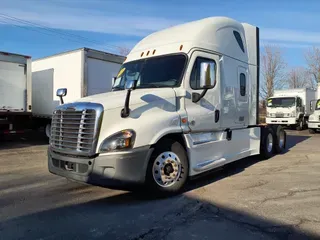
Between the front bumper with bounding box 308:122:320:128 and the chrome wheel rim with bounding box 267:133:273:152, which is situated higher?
the front bumper with bounding box 308:122:320:128

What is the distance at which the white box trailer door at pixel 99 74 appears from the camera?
37.2ft

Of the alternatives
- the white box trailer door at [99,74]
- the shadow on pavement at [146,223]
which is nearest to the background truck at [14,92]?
the white box trailer door at [99,74]

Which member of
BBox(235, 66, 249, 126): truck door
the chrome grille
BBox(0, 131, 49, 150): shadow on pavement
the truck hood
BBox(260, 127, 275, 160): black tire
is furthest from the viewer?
BBox(0, 131, 49, 150): shadow on pavement

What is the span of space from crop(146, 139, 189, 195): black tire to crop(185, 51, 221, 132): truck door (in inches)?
21.7

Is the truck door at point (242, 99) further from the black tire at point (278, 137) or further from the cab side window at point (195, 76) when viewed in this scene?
the black tire at point (278, 137)

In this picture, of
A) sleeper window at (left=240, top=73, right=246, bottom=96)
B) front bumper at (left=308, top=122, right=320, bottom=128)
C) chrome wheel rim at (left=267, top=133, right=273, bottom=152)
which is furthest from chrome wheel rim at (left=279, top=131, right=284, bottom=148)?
front bumper at (left=308, top=122, right=320, bottom=128)

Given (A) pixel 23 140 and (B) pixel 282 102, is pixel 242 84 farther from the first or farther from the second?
(B) pixel 282 102

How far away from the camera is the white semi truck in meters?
4.87

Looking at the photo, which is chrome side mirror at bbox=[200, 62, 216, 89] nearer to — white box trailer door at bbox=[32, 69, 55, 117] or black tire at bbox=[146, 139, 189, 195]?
black tire at bbox=[146, 139, 189, 195]

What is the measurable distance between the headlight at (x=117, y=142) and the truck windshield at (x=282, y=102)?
20.5 metres

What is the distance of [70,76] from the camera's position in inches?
455

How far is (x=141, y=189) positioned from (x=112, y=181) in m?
0.54

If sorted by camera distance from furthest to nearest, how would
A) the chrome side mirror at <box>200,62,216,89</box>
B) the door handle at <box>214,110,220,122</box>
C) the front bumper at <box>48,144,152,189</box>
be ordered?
1. the door handle at <box>214,110,220,122</box>
2. the chrome side mirror at <box>200,62,216,89</box>
3. the front bumper at <box>48,144,152,189</box>

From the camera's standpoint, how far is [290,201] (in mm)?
5234
